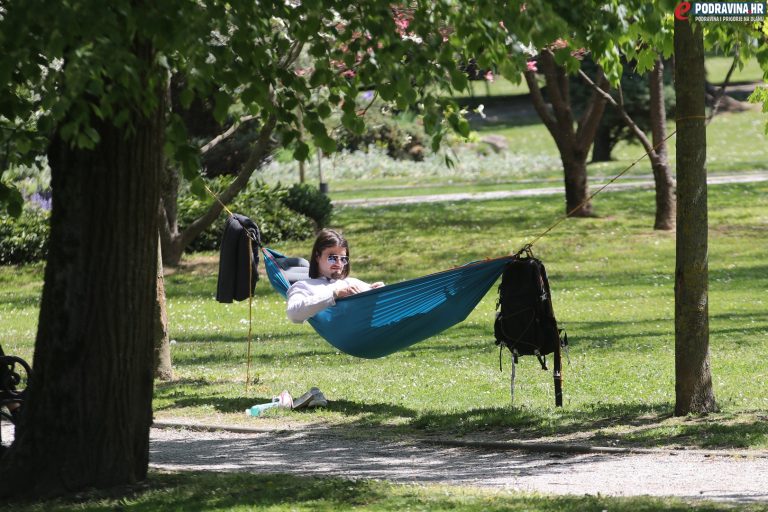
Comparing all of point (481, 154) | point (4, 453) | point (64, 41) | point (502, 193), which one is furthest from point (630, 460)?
point (481, 154)

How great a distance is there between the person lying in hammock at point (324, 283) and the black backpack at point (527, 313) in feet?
3.59

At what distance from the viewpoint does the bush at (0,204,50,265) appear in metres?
22.7

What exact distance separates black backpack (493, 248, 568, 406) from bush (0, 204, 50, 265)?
49.1ft

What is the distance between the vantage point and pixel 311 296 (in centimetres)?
998

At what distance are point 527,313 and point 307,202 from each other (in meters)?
15.9

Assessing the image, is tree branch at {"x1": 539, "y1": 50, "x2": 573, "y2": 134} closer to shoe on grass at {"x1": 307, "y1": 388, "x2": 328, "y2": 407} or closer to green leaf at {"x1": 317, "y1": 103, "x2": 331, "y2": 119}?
shoe on grass at {"x1": 307, "y1": 388, "x2": 328, "y2": 407}

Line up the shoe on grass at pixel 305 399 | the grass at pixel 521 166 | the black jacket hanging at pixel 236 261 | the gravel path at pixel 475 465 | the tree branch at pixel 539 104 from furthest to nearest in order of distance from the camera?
the grass at pixel 521 166 → the tree branch at pixel 539 104 → the black jacket hanging at pixel 236 261 → the shoe on grass at pixel 305 399 → the gravel path at pixel 475 465

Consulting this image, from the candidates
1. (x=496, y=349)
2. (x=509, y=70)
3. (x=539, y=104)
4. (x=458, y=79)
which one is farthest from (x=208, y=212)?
(x=458, y=79)

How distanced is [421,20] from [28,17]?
201cm

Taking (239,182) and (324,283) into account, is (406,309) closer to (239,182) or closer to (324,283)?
(324,283)

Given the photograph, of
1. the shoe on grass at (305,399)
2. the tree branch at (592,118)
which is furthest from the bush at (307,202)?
the shoe on grass at (305,399)

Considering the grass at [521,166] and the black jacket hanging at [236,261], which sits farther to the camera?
the grass at [521,166]

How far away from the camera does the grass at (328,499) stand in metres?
6.20

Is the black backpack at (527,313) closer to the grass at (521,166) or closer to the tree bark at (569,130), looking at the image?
the tree bark at (569,130)
